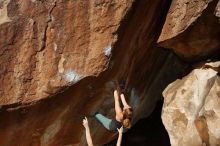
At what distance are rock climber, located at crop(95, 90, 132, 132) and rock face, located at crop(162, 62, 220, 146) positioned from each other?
641 mm

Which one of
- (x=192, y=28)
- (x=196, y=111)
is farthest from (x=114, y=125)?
(x=192, y=28)

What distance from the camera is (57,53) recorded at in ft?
16.3

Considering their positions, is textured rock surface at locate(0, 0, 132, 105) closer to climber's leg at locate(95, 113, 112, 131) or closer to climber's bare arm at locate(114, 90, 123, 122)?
climber's bare arm at locate(114, 90, 123, 122)

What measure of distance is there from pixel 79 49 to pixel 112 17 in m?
0.51

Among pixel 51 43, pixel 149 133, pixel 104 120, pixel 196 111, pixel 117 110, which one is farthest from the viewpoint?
pixel 149 133

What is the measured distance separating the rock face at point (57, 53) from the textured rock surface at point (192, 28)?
0.27 meters

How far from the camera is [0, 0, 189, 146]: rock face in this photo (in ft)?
16.0

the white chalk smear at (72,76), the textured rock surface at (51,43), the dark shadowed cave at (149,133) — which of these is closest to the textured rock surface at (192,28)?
the textured rock surface at (51,43)

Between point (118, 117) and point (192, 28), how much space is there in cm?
132

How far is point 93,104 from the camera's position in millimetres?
5504

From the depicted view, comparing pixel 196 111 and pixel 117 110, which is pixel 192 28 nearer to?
pixel 196 111

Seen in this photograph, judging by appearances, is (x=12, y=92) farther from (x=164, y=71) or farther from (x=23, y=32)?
(x=164, y=71)

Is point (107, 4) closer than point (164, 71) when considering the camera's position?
Yes

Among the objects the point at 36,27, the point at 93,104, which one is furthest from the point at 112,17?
the point at 93,104
